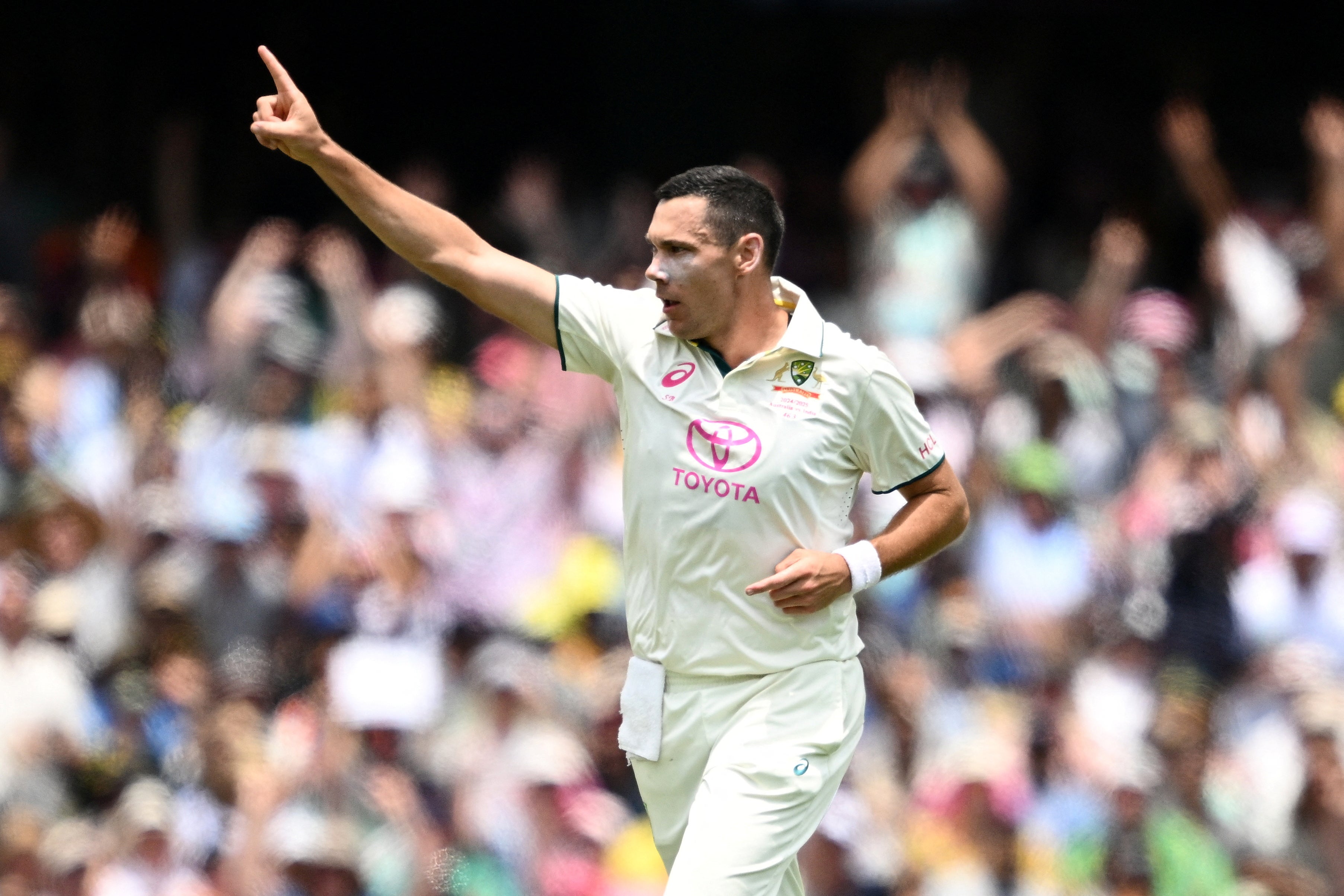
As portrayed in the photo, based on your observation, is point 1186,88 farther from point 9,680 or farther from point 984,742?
point 9,680

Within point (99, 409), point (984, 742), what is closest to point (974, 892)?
point (984, 742)

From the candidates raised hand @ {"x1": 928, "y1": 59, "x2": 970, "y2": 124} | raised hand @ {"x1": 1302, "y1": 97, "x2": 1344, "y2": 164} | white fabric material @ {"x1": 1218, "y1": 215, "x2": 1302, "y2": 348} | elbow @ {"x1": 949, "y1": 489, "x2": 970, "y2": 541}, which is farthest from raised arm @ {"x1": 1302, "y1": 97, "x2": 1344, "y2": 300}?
elbow @ {"x1": 949, "y1": 489, "x2": 970, "y2": 541}

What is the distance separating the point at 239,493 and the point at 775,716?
4135 mm

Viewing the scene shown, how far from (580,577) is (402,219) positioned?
10.8 ft

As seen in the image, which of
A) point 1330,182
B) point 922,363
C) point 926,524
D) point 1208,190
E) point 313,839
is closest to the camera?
point 926,524

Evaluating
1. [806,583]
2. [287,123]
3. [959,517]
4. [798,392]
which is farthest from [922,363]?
[287,123]

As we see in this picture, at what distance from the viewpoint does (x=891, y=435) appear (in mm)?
4438

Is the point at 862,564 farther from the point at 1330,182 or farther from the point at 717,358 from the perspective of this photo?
the point at 1330,182

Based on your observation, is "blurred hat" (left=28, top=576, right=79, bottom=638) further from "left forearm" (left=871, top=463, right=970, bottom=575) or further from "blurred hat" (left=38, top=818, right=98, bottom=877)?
"left forearm" (left=871, top=463, right=970, bottom=575)

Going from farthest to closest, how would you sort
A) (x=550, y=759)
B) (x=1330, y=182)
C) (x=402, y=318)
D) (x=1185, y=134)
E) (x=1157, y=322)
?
1. (x=1185, y=134)
2. (x=402, y=318)
3. (x=1330, y=182)
4. (x=1157, y=322)
5. (x=550, y=759)

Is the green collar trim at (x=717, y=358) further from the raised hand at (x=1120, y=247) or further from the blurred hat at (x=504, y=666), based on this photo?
the raised hand at (x=1120, y=247)

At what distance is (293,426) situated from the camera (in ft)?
26.8

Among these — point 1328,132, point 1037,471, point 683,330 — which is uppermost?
point 1328,132

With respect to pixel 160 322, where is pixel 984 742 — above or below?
below
